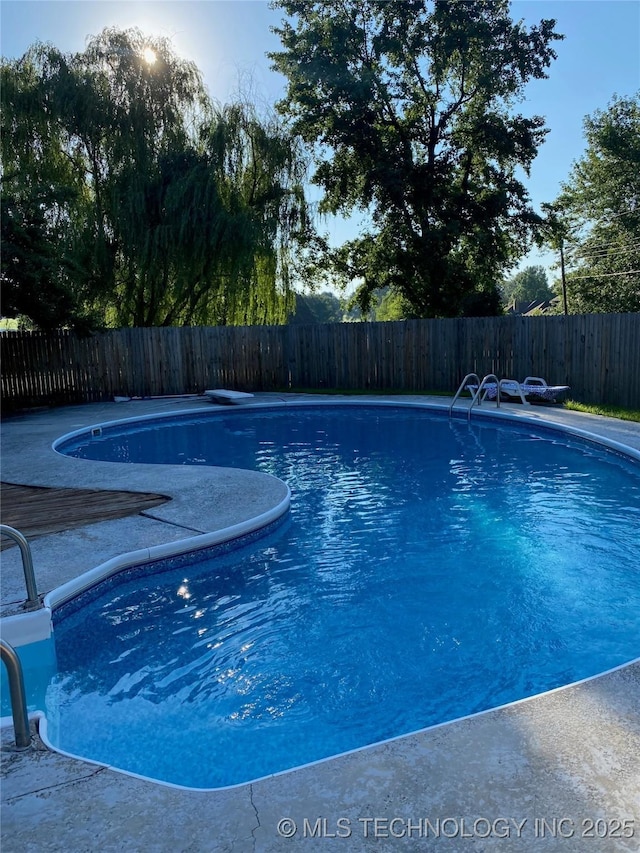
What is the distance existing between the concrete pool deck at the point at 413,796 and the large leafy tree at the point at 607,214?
24.5 m

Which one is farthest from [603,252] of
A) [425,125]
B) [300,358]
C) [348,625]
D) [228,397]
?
[348,625]

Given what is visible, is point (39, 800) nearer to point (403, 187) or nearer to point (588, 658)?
point (588, 658)

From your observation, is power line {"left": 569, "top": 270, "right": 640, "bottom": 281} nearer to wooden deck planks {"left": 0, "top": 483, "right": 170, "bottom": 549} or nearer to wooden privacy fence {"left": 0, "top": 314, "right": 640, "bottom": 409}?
wooden privacy fence {"left": 0, "top": 314, "right": 640, "bottom": 409}

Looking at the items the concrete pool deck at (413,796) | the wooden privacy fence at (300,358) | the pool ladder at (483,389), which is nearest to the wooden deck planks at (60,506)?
the concrete pool deck at (413,796)

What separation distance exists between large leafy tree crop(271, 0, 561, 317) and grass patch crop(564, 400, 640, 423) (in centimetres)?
760

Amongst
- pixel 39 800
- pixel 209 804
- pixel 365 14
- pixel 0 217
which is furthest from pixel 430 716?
pixel 365 14

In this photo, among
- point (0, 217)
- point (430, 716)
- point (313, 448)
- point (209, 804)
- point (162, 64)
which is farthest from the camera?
point (162, 64)

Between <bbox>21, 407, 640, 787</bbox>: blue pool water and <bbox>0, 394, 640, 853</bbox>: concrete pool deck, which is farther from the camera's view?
<bbox>21, 407, 640, 787</bbox>: blue pool water

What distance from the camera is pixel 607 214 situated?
27297 mm

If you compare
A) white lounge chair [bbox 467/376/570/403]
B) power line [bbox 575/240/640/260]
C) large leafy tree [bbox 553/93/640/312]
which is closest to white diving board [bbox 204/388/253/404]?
white lounge chair [bbox 467/376/570/403]

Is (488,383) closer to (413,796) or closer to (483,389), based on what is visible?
(483,389)

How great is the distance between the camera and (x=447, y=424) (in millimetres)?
10508

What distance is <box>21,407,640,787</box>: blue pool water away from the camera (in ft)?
9.68

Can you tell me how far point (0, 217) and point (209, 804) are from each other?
10745 millimetres
